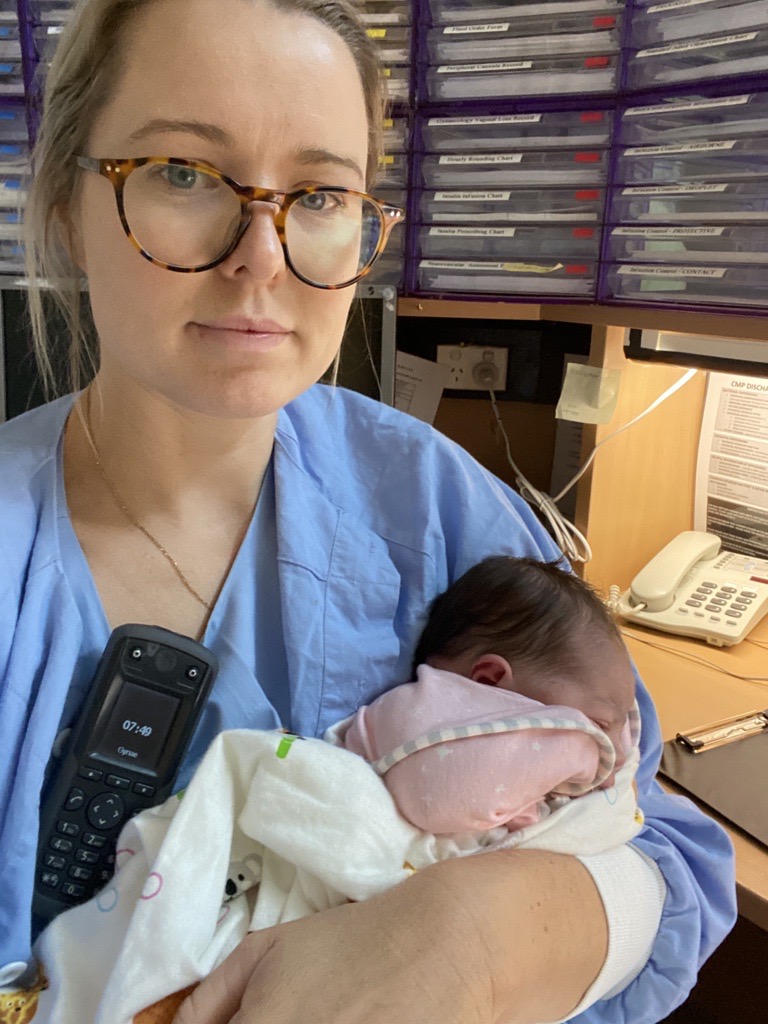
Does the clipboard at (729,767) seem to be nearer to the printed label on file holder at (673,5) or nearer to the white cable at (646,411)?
the white cable at (646,411)

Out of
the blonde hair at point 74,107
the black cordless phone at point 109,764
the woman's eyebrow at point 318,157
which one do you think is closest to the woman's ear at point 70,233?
the blonde hair at point 74,107

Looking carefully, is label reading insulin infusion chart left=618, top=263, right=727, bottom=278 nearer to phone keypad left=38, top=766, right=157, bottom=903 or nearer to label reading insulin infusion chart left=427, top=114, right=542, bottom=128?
label reading insulin infusion chart left=427, top=114, right=542, bottom=128

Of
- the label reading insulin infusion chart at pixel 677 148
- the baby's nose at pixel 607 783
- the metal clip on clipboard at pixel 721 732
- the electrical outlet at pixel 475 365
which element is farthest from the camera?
the electrical outlet at pixel 475 365

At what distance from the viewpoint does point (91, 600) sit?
2.58 feet

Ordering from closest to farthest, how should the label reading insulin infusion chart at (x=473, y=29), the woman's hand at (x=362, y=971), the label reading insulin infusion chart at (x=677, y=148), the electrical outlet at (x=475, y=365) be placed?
the woman's hand at (x=362, y=971) → the label reading insulin infusion chart at (x=677, y=148) → the label reading insulin infusion chart at (x=473, y=29) → the electrical outlet at (x=475, y=365)

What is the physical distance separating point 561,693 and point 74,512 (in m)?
0.53

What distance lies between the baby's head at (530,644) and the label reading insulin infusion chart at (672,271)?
57 centimetres

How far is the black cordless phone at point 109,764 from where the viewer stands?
29.0 inches

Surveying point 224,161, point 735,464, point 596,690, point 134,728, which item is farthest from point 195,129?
point 735,464

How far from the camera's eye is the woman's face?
683 mm

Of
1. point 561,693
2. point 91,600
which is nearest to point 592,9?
point 561,693

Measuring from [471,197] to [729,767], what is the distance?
3.21 feet

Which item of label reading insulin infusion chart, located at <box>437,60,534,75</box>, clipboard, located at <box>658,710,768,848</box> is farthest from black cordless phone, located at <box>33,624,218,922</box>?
label reading insulin infusion chart, located at <box>437,60,534,75</box>

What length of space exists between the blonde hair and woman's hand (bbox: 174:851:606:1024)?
0.65 metres
